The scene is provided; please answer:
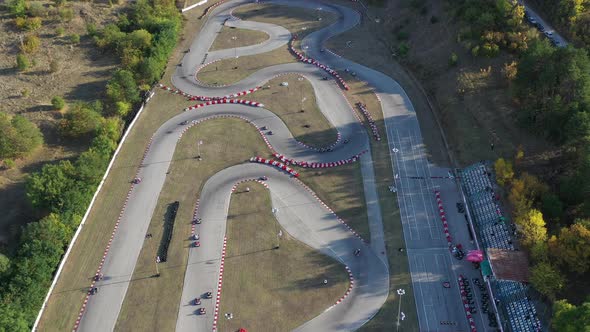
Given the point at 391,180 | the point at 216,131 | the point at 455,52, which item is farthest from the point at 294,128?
the point at 455,52

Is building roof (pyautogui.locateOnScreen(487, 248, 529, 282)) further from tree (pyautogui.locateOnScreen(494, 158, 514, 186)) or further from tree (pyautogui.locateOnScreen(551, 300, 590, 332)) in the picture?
tree (pyautogui.locateOnScreen(494, 158, 514, 186))

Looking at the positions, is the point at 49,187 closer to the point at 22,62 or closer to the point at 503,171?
the point at 22,62

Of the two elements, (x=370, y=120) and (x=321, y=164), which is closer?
(x=321, y=164)

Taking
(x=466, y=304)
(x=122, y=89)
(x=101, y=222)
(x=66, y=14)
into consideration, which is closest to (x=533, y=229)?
(x=466, y=304)

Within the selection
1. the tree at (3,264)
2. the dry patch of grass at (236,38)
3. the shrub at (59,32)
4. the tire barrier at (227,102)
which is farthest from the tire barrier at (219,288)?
the shrub at (59,32)

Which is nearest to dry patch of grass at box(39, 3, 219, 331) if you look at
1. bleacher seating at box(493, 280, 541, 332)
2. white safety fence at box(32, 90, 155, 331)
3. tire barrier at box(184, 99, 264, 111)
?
white safety fence at box(32, 90, 155, 331)

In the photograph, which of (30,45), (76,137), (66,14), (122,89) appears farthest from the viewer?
(66,14)

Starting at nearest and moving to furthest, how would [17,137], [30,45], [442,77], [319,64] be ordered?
1. [17,137]
2. [442,77]
3. [319,64]
4. [30,45]
